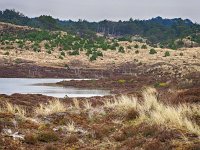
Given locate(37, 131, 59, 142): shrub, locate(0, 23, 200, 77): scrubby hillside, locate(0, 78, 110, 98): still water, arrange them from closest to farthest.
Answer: locate(37, 131, 59, 142): shrub
locate(0, 78, 110, 98): still water
locate(0, 23, 200, 77): scrubby hillside

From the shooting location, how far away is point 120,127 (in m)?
19.7

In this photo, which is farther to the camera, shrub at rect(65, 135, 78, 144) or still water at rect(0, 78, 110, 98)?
still water at rect(0, 78, 110, 98)

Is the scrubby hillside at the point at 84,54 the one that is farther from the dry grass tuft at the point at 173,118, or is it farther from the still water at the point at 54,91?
the dry grass tuft at the point at 173,118

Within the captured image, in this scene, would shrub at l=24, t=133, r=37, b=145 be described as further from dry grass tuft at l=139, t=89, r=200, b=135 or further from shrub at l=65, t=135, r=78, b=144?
dry grass tuft at l=139, t=89, r=200, b=135

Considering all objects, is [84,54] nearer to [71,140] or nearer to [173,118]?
[173,118]

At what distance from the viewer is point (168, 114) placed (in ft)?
60.4

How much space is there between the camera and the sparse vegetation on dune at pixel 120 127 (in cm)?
1602

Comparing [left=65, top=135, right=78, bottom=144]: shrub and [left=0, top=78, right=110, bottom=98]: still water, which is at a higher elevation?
[left=65, top=135, right=78, bottom=144]: shrub

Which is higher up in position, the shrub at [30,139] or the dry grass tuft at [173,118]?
the dry grass tuft at [173,118]

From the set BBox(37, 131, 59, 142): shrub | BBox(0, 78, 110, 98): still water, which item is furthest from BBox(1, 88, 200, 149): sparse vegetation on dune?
BBox(0, 78, 110, 98): still water

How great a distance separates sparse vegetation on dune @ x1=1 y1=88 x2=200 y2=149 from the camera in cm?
1602

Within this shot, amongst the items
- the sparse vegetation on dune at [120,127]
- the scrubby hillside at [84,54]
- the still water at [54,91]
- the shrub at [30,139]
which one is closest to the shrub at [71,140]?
the sparse vegetation on dune at [120,127]

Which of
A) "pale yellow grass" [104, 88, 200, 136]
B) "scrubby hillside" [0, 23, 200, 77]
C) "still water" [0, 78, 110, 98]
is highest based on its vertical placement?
"pale yellow grass" [104, 88, 200, 136]

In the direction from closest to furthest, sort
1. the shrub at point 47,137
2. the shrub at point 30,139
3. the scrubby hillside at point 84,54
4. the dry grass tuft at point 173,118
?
the dry grass tuft at point 173,118 → the shrub at point 30,139 → the shrub at point 47,137 → the scrubby hillside at point 84,54
